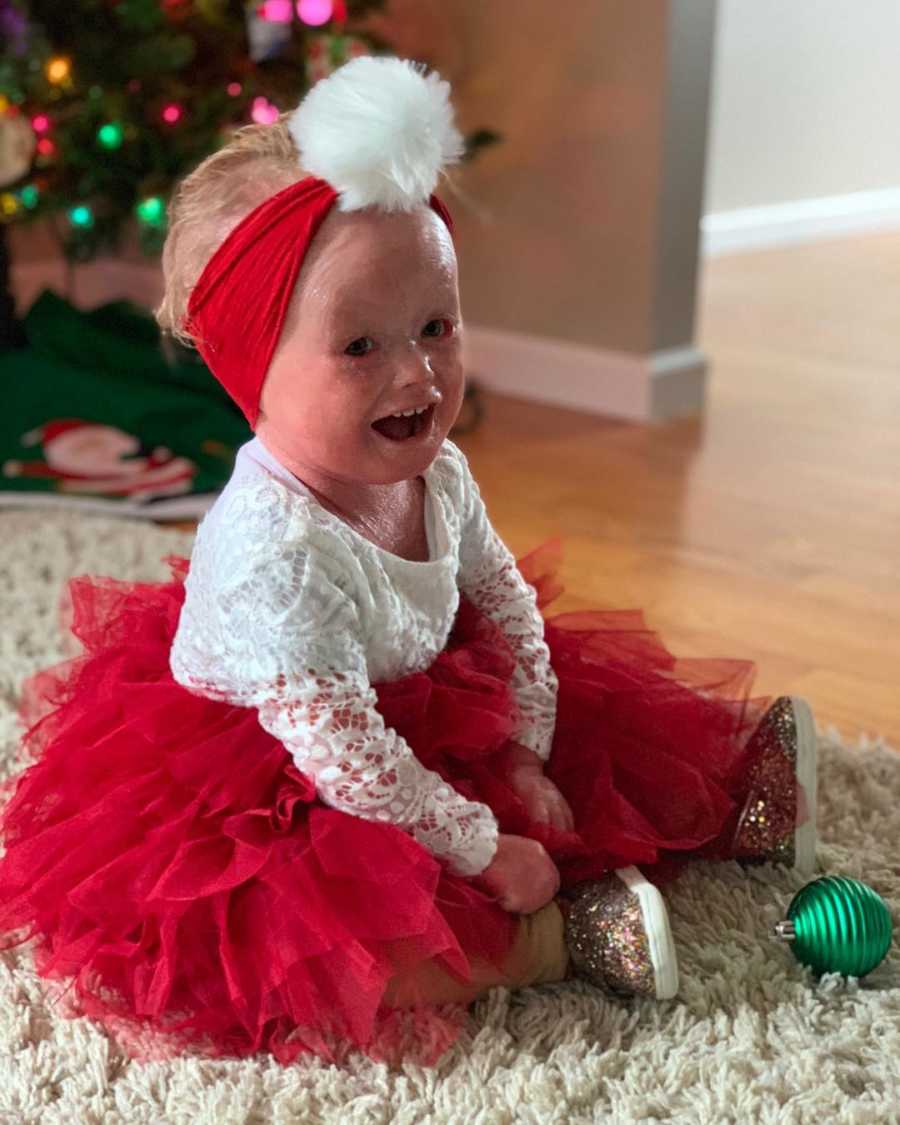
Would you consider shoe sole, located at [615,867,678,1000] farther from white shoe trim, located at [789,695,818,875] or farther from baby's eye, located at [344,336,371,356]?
baby's eye, located at [344,336,371,356]

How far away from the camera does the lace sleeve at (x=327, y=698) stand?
93 centimetres

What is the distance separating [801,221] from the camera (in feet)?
15.8

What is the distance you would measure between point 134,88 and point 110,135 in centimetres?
11

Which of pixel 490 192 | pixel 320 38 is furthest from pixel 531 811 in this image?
pixel 490 192

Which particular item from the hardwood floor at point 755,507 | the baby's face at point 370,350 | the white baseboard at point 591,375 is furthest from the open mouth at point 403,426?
the white baseboard at point 591,375

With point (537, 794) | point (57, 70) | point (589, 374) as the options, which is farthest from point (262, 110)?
point (537, 794)

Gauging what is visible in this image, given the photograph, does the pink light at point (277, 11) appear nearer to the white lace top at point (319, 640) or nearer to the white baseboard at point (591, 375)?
the white baseboard at point (591, 375)

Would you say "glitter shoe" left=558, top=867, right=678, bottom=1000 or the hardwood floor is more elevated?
"glitter shoe" left=558, top=867, right=678, bottom=1000

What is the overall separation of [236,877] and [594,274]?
1925 millimetres

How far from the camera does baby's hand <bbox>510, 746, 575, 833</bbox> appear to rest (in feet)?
3.48

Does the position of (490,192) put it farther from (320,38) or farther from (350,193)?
(350,193)

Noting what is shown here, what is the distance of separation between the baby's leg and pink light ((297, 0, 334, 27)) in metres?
1.82

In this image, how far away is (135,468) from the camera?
218 centimetres

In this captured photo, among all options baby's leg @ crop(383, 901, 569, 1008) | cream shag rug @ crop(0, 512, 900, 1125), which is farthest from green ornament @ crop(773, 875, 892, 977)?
baby's leg @ crop(383, 901, 569, 1008)
